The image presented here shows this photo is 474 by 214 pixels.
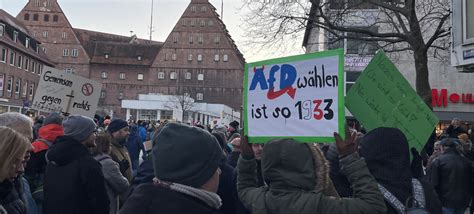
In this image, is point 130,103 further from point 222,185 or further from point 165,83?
point 222,185

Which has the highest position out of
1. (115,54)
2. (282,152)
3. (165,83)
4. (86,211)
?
(115,54)

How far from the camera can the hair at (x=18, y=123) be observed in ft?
13.5

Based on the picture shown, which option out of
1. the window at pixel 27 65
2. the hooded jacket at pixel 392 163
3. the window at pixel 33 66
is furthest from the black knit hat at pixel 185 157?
the window at pixel 33 66

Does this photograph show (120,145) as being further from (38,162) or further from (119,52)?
(119,52)

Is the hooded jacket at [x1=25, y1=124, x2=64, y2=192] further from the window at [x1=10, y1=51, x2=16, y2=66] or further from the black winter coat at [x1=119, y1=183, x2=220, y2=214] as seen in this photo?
the window at [x1=10, y1=51, x2=16, y2=66]

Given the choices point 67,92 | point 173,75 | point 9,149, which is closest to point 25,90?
point 173,75

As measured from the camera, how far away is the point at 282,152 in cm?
279

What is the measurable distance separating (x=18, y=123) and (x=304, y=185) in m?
2.67

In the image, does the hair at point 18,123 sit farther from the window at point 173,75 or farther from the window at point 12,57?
the window at point 173,75

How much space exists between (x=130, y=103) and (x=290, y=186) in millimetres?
51064

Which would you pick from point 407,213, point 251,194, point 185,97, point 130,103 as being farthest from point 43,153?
point 185,97

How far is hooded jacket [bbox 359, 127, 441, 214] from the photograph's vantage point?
3047 mm

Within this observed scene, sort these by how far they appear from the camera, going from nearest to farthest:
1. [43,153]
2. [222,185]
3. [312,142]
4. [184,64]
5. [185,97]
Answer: [312,142] < [222,185] < [43,153] < [185,97] < [184,64]

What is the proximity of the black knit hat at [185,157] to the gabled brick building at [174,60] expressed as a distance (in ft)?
235
